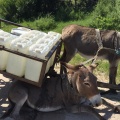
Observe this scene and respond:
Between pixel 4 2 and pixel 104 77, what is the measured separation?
324 inches

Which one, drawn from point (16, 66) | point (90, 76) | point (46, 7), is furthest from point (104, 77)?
point (46, 7)

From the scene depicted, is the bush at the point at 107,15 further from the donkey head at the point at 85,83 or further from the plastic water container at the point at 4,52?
the plastic water container at the point at 4,52

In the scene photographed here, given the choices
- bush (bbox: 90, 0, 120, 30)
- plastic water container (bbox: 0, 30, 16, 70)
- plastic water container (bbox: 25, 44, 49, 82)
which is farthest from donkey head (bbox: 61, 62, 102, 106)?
bush (bbox: 90, 0, 120, 30)

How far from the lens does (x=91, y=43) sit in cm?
719

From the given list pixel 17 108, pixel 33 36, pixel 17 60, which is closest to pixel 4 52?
pixel 17 60

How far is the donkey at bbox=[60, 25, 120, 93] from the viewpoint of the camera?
7.06 m

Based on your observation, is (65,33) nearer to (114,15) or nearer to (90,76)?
(90,76)

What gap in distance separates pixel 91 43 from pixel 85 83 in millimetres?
2152

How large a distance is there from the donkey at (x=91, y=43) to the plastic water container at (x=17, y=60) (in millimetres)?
2144

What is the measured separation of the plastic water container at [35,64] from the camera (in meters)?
5.07

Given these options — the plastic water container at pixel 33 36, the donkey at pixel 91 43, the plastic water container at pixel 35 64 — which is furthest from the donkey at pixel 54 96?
the donkey at pixel 91 43

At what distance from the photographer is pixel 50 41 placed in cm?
557

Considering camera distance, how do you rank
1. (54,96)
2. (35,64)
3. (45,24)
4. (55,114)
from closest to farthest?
(35,64) → (54,96) → (55,114) → (45,24)

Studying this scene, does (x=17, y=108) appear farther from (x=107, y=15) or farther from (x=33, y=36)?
(x=107, y=15)
